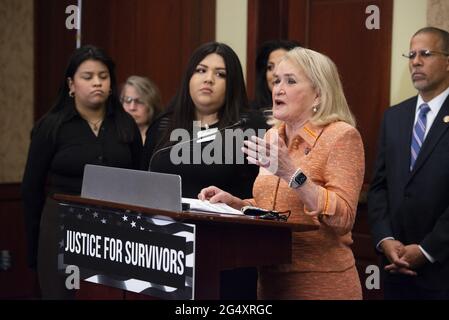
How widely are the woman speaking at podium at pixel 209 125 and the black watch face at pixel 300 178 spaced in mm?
852

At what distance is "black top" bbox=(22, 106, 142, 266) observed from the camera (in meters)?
4.38

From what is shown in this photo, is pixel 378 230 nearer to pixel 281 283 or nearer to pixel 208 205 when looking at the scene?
pixel 281 283

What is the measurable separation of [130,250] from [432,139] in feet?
5.53

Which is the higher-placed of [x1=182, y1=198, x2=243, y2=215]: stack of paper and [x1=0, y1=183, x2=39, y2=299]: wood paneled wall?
[x1=182, y1=198, x2=243, y2=215]: stack of paper

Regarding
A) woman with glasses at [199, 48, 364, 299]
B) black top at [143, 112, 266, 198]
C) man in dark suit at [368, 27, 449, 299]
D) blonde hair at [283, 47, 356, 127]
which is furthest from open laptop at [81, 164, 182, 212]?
man in dark suit at [368, 27, 449, 299]

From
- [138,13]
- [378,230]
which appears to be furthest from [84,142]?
[138,13]

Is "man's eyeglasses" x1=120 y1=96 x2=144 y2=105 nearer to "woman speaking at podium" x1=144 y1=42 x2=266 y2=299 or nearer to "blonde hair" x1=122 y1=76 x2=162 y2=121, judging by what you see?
"blonde hair" x1=122 y1=76 x2=162 y2=121

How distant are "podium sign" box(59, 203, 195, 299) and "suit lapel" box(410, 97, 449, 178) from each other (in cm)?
159

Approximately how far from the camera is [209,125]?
149 inches

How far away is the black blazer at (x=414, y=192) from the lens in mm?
3670

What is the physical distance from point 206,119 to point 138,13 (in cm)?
303

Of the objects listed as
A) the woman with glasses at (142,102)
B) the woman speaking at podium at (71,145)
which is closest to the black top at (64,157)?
the woman speaking at podium at (71,145)

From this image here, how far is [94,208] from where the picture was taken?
9.30ft

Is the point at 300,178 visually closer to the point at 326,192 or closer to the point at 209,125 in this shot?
the point at 326,192
